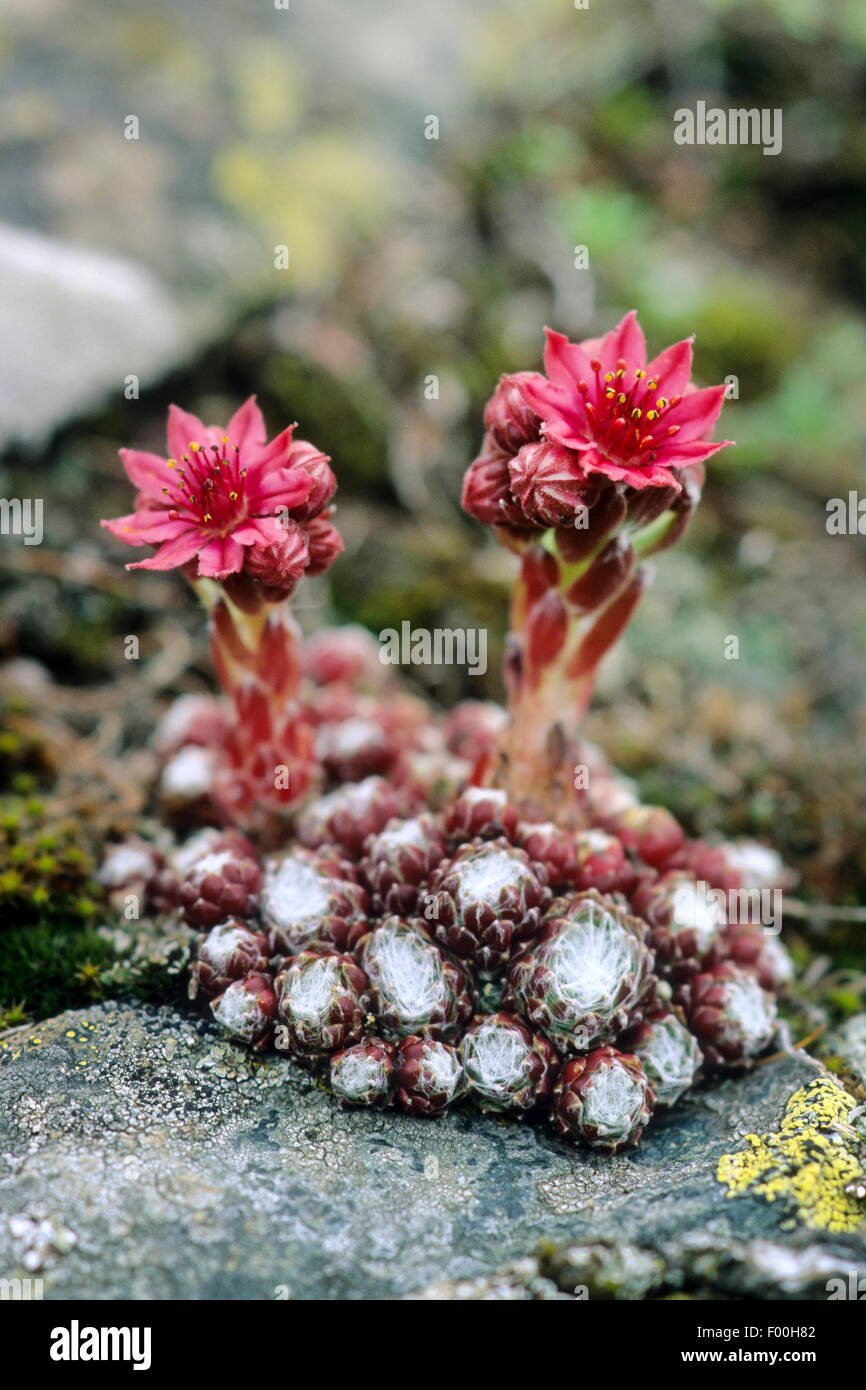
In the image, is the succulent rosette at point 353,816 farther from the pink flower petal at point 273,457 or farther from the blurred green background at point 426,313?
the pink flower petal at point 273,457

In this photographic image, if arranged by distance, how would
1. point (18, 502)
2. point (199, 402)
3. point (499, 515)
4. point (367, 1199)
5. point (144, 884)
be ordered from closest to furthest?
point (367, 1199)
point (499, 515)
point (144, 884)
point (18, 502)
point (199, 402)

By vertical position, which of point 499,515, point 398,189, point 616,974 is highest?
point 398,189

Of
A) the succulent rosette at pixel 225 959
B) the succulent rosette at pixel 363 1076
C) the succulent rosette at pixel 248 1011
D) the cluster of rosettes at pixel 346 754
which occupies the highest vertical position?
the cluster of rosettes at pixel 346 754

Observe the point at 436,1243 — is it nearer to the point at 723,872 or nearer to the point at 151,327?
the point at 723,872

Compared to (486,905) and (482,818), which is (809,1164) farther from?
(482,818)

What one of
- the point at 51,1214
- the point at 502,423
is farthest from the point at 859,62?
the point at 51,1214

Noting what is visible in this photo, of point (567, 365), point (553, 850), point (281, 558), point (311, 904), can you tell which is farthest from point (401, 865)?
point (567, 365)

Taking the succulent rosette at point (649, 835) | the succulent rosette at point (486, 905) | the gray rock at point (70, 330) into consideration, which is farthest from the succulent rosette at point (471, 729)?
the gray rock at point (70, 330)

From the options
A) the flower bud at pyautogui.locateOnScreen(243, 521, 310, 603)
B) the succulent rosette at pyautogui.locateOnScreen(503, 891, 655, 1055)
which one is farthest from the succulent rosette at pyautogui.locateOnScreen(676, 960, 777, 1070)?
the flower bud at pyautogui.locateOnScreen(243, 521, 310, 603)
